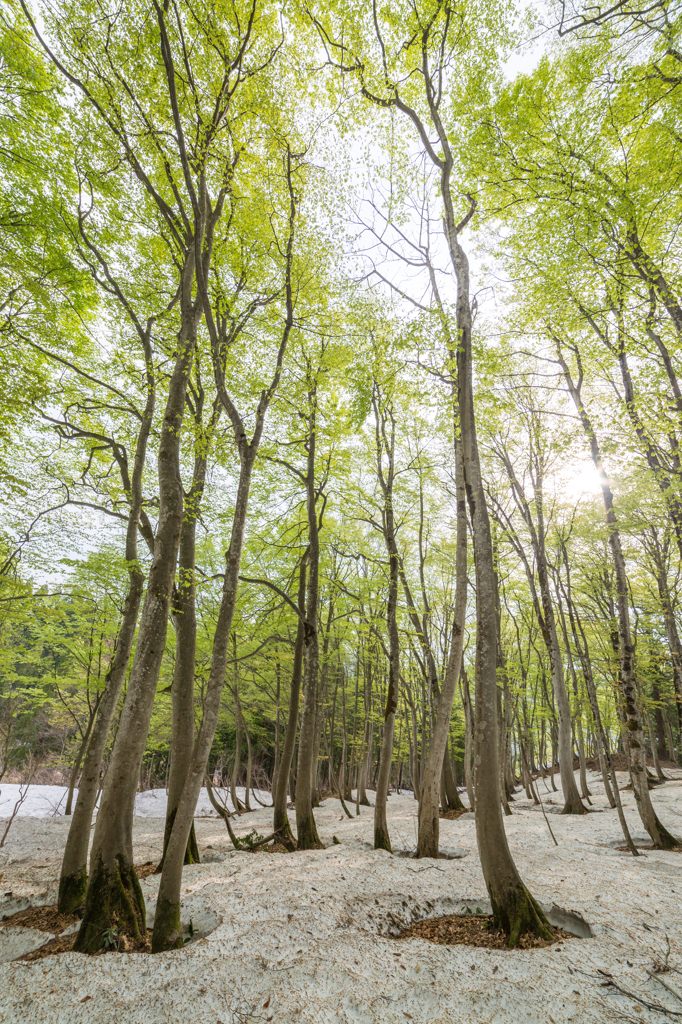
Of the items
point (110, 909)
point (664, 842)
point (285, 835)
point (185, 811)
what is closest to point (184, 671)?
point (185, 811)

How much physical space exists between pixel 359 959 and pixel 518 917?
4.83 ft

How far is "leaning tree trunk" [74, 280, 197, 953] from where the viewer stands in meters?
4.25

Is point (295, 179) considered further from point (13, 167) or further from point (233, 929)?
point (233, 929)

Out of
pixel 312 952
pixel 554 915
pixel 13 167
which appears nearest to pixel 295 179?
pixel 13 167

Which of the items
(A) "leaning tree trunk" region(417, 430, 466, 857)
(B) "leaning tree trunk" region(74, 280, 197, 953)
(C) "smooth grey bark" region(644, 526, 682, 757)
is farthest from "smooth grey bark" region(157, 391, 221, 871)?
(C) "smooth grey bark" region(644, 526, 682, 757)

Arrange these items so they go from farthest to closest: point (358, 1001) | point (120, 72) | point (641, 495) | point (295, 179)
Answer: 1. point (641, 495)
2. point (295, 179)
3. point (120, 72)
4. point (358, 1001)

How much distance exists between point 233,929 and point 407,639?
1037cm

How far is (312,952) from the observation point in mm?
3770

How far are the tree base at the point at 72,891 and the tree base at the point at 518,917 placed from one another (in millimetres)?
5213

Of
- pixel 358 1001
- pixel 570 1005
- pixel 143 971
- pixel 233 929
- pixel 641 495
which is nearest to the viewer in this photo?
pixel 570 1005

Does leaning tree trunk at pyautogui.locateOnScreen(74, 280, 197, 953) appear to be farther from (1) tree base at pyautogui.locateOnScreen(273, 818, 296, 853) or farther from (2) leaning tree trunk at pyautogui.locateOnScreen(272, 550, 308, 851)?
(1) tree base at pyautogui.locateOnScreen(273, 818, 296, 853)

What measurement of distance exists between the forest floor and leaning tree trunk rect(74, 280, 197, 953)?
0.51 metres

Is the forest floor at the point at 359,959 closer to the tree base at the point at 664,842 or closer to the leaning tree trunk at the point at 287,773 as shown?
the tree base at the point at 664,842

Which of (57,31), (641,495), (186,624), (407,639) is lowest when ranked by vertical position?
(186,624)
